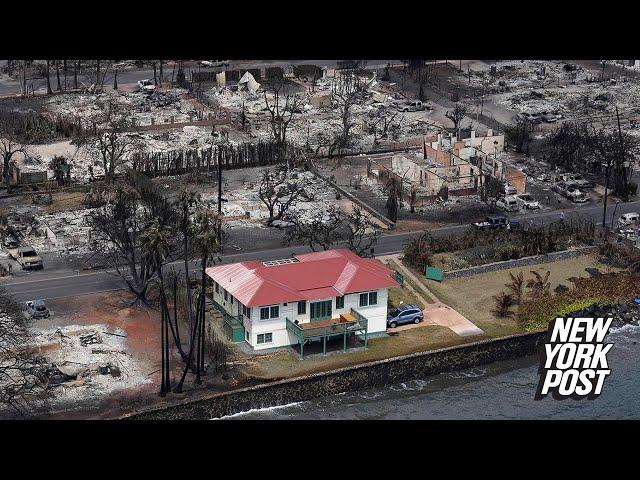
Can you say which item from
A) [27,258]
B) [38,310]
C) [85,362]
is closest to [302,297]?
[85,362]

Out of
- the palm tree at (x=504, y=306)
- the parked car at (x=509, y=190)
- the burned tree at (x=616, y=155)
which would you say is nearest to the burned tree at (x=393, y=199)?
the parked car at (x=509, y=190)

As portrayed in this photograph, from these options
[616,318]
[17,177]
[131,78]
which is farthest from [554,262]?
[131,78]

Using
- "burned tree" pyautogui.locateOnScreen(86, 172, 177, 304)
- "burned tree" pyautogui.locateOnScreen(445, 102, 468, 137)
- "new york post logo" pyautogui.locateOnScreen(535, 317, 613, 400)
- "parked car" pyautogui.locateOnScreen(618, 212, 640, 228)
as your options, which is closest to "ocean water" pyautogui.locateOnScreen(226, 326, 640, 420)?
"new york post logo" pyautogui.locateOnScreen(535, 317, 613, 400)

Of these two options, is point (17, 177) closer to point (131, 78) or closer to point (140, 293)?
point (140, 293)

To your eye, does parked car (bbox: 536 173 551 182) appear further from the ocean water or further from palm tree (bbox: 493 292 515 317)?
the ocean water

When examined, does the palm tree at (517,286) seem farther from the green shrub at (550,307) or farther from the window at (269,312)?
the window at (269,312)
